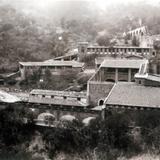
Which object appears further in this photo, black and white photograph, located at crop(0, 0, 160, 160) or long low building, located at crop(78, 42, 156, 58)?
long low building, located at crop(78, 42, 156, 58)

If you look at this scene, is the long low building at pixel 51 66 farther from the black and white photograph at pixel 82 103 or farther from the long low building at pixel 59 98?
the long low building at pixel 59 98

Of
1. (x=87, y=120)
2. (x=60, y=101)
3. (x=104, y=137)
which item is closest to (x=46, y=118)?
(x=60, y=101)

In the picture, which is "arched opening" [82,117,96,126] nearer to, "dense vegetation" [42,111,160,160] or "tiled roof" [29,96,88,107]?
"dense vegetation" [42,111,160,160]

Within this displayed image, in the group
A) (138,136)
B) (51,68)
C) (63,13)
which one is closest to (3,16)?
(63,13)

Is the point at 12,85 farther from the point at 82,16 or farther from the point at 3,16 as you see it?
the point at 82,16

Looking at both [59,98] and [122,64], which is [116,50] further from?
[59,98]

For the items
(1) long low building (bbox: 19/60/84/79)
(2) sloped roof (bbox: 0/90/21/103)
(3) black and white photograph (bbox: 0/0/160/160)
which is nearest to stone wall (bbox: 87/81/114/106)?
(3) black and white photograph (bbox: 0/0/160/160)
